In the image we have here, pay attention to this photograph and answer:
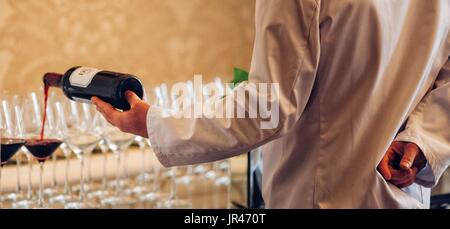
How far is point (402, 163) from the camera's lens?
5.26 ft

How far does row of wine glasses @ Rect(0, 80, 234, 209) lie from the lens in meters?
1.99

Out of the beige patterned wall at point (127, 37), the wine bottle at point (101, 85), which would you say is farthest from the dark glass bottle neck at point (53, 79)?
the beige patterned wall at point (127, 37)

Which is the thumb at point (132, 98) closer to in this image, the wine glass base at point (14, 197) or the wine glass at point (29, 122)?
the wine glass at point (29, 122)

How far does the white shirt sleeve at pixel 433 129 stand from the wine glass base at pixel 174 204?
0.85 meters

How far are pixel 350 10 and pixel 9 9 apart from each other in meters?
2.12

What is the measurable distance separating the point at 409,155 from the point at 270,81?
43cm

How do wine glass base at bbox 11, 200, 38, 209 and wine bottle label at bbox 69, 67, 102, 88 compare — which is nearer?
wine bottle label at bbox 69, 67, 102, 88

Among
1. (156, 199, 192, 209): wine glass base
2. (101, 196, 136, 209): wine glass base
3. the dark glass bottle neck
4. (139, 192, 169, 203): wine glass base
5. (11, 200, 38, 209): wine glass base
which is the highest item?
the dark glass bottle neck

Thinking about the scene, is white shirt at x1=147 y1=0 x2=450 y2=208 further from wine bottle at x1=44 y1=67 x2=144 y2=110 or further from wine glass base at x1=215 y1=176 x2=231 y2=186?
wine glass base at x1=215 y1=176 x2=231 y2=186

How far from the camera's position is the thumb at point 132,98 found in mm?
1581

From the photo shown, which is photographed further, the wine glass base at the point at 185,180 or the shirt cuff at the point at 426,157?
the wine glass base at the point at 185,180

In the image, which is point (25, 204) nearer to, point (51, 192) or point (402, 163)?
point (51, 192)

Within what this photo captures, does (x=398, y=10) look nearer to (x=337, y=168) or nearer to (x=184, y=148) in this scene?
(x=337, y=168)

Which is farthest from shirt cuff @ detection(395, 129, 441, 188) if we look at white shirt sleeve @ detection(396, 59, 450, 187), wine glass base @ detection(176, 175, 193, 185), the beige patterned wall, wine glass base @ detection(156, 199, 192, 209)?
the beige patterned wall
